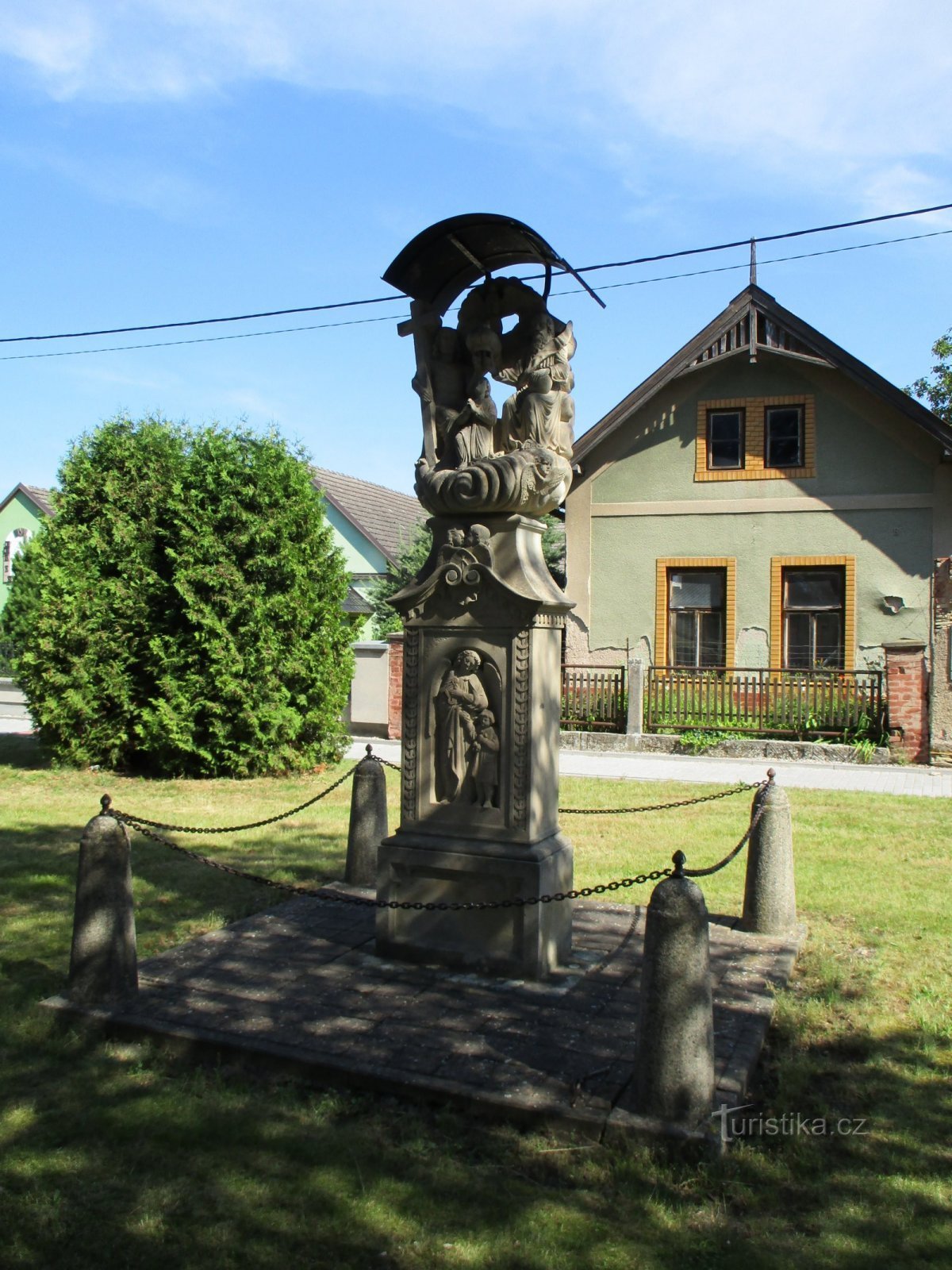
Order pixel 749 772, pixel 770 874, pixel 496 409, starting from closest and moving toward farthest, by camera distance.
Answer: pixel 496 409 → pixel 770 874 → pixel 749 772

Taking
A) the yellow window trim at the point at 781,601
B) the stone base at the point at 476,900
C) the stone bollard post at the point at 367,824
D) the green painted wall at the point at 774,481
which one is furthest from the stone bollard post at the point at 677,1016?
the green painted wall at the point at 774,481

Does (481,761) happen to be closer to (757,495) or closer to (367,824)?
(367,824)

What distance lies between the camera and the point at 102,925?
502 cm

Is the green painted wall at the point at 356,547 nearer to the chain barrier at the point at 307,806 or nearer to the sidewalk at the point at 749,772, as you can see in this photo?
the sidewalk at the point at 749,772

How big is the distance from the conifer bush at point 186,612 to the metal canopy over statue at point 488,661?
22.6 ft

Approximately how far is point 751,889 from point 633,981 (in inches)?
52.8

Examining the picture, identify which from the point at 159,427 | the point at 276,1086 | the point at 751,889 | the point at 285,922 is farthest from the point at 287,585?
the point at 276,1086

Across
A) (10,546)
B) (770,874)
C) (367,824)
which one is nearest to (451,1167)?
(770,874)

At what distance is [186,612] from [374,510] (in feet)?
69.8

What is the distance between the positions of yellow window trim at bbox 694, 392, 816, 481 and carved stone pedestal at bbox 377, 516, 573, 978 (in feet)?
46.9

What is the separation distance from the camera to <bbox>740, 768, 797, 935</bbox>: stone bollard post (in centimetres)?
632

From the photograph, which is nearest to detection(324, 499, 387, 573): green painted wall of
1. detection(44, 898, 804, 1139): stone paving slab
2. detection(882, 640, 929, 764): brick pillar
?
detection(882, 640, 929, 764): brick pillar

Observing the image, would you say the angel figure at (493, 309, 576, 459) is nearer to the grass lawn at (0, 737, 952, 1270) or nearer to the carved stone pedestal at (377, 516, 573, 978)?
the carved stone pedestal at (377, 516, 573, 978)

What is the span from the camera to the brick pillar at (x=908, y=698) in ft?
48.8
